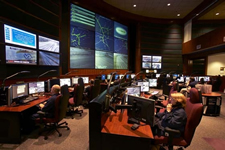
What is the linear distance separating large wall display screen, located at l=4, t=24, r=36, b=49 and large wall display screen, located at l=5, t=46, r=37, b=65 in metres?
0.17

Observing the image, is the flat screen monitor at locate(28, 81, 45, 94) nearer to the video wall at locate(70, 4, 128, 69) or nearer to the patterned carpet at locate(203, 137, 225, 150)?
the video wall at locate(70, 4, 128, 69)

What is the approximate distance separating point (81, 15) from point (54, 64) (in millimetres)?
3472

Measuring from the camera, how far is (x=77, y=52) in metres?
6.70

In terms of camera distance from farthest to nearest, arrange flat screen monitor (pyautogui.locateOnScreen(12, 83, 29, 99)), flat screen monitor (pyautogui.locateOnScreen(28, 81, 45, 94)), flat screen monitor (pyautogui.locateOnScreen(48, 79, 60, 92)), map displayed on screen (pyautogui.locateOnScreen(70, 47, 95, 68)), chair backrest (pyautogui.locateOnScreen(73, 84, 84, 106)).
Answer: map displayed on screen (pyautogui.locateOnScreen(70, 47, 95, 68)) < flat screen monitor (pyautogui.locateOnScreen(48, 79, 60, 92)) < chair backrest (pyautogui.locateOnScreen(73, 84, 84, 106)) < flat screen monitor (pyautogui.locateOnScreen(28, 81, 45, 94)) < flat screen monitor (pyautogui.locateOnScreen(12, 83, 29, 99))

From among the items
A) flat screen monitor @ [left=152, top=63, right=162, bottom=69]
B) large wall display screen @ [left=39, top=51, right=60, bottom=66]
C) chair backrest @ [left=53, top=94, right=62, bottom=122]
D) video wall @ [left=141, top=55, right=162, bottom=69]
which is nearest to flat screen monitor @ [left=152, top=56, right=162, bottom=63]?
video wall @ [left=141, top=55, right=162, bottom=69]

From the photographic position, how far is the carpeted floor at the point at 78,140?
93.7 inches

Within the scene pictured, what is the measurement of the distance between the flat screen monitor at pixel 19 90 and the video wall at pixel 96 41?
3.47 m

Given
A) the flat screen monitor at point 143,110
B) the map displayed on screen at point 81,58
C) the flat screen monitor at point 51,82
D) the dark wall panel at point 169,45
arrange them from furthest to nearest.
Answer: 1. the dark wall panel at point 169,45
2. the map displayed on screen at point 81,58
3. the flat screen monitor at point 51,82
4. the flat screen monitor at point 143,110

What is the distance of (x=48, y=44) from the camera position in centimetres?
463

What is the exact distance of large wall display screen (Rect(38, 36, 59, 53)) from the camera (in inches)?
171

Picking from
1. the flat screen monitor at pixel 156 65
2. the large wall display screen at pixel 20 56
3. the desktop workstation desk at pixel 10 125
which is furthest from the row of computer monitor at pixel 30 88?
the flat screen monitor at pixel 156 65

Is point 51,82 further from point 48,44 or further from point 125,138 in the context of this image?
point 125,138

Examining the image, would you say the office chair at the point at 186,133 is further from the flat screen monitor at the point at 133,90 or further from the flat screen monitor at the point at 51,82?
the flat screen monitor at the point at 51,82

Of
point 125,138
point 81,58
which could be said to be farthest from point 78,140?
point 81,58
